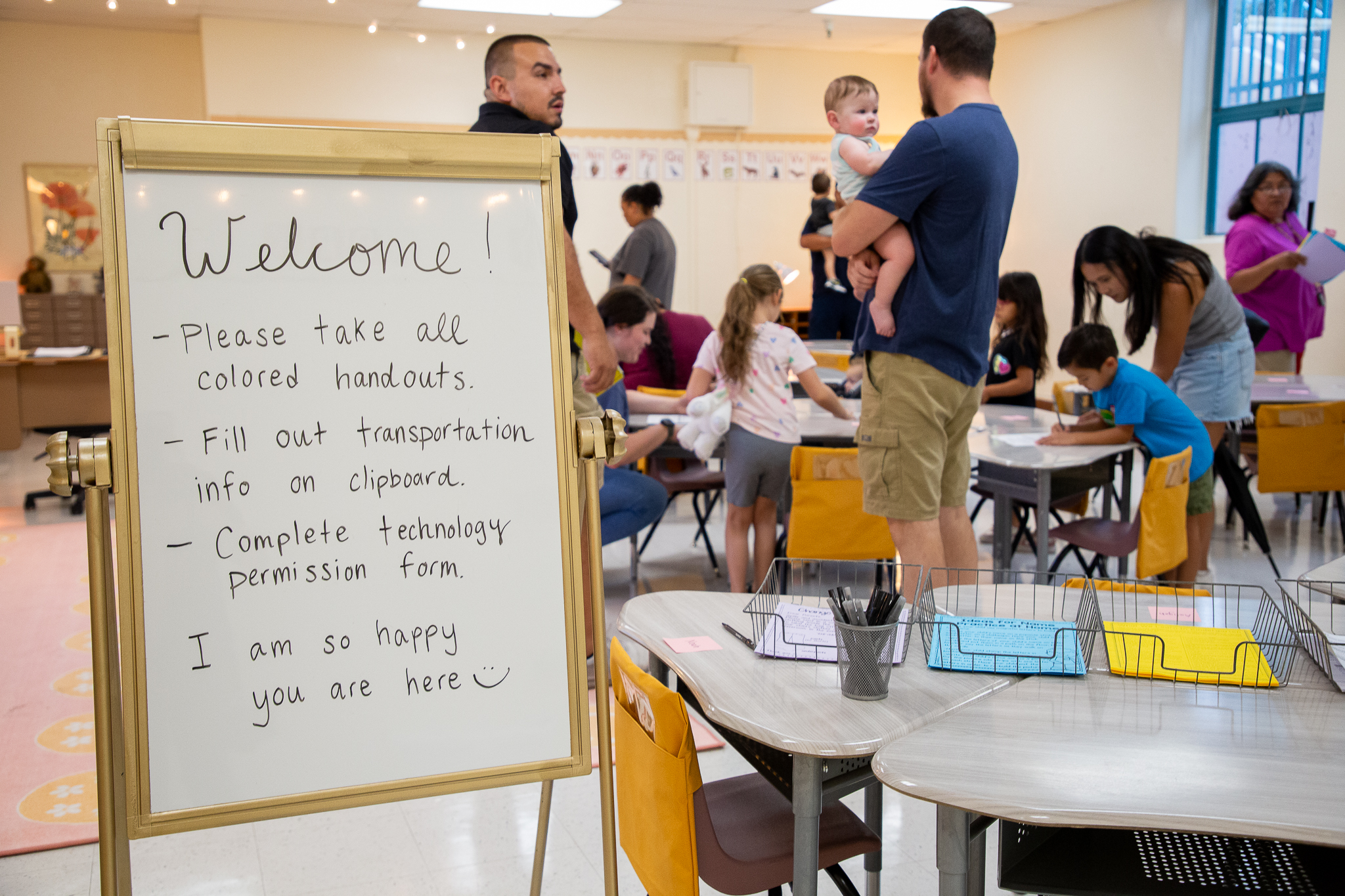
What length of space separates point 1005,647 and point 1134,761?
36 cm

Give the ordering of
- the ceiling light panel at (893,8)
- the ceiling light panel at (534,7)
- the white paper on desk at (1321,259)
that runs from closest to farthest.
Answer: the white paper on desk at (1321,259) < the ceiling light panel at (534,7) < the ceiling light panel at (893,8)

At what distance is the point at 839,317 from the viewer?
311 inches

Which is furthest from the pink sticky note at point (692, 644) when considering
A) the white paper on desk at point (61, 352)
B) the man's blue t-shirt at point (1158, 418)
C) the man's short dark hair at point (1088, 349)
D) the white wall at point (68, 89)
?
the white wall at point (68, 89)

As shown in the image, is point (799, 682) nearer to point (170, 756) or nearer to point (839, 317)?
point (170, 756)

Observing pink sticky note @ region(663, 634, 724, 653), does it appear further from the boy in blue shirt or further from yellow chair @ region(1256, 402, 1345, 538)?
yellow chair @ region(1256, 402, 1345, 538)

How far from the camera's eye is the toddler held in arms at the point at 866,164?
99.0 inches

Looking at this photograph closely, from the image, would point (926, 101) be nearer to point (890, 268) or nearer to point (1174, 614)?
point (890, 268)

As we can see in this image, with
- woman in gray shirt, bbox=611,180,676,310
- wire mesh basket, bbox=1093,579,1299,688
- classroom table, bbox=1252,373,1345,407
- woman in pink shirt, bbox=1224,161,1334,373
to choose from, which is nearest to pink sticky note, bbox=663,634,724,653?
wire mesh basket, bbox=1093,579,1299,688

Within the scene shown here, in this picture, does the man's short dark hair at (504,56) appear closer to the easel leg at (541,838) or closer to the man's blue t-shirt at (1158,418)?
the easel leg at (541,838)

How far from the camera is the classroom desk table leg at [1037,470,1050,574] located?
343cm

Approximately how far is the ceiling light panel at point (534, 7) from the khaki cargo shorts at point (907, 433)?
5958 mm

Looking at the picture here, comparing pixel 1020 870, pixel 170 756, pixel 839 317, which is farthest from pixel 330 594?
pixel 839 317

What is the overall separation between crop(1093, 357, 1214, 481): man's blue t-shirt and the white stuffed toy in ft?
4.38

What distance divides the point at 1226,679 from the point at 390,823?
1.83 metres
